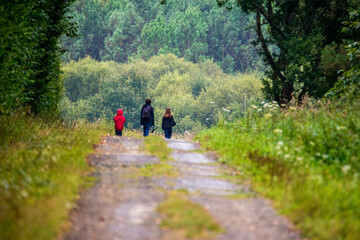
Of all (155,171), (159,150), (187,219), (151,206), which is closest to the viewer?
(187,219)

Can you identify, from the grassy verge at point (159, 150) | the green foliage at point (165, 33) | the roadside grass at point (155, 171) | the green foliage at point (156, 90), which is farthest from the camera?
the green foliage at point (165, 33)

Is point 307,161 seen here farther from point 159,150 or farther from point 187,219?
point 187,219

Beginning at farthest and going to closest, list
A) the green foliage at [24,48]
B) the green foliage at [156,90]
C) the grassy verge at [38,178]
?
the green foliage at [156,90], the green foliage at [24,48], the grassy verge at [38,178]

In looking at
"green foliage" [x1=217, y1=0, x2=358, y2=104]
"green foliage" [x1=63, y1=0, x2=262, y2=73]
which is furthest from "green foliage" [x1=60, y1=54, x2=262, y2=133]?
"green foliage" [x1=217, y1=0, x2=358, y2=104]

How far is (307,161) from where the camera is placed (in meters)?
8.67

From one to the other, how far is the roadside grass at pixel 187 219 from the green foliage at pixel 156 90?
2243 inches

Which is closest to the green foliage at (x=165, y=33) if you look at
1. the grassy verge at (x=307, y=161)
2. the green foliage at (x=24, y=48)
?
the green foliage at (x=24, y=48)

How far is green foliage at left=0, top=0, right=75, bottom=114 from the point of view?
11.1 m

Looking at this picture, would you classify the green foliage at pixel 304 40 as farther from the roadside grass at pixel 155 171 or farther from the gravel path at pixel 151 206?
the roadside grass at pixel 155 171

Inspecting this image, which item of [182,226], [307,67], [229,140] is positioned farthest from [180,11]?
[182,226]

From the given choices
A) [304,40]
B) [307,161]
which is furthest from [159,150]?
[304,40]

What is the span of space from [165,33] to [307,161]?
3138 inches

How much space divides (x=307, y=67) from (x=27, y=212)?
17.5m

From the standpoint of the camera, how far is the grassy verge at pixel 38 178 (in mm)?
4715
